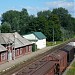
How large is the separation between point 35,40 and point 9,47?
29.0 metres

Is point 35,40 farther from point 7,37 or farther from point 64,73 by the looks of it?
point 64,73

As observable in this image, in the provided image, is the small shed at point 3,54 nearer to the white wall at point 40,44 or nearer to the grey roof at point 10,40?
the grey roof at point 10,40

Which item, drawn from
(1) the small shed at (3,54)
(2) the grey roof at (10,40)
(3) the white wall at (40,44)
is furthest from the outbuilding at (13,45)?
(3) the white wall at (40,44)

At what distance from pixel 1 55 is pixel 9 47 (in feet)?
21.0

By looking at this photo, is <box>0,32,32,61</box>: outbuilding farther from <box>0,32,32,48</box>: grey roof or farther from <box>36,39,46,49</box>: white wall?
<box>36,39,46,49</box>: white wall

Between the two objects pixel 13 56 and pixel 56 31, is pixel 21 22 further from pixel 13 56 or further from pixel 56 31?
pixel 13 56

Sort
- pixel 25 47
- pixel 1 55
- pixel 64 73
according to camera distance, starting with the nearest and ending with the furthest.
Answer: pixel 64 73 → pixel 1 55 → pixel 25 47

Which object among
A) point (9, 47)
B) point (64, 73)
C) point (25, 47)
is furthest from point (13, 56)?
point (64, 73)

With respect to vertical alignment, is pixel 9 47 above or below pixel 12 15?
below

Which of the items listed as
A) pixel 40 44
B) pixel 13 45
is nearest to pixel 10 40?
pixel 13 45

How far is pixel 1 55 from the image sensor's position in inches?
1999

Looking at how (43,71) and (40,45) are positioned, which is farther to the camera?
(40,45)

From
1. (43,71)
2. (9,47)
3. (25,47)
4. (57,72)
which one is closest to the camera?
(43,71)

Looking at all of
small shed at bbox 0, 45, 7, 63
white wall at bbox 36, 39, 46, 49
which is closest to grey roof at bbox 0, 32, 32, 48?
small shed at bbox 0, 45, 7, 63
